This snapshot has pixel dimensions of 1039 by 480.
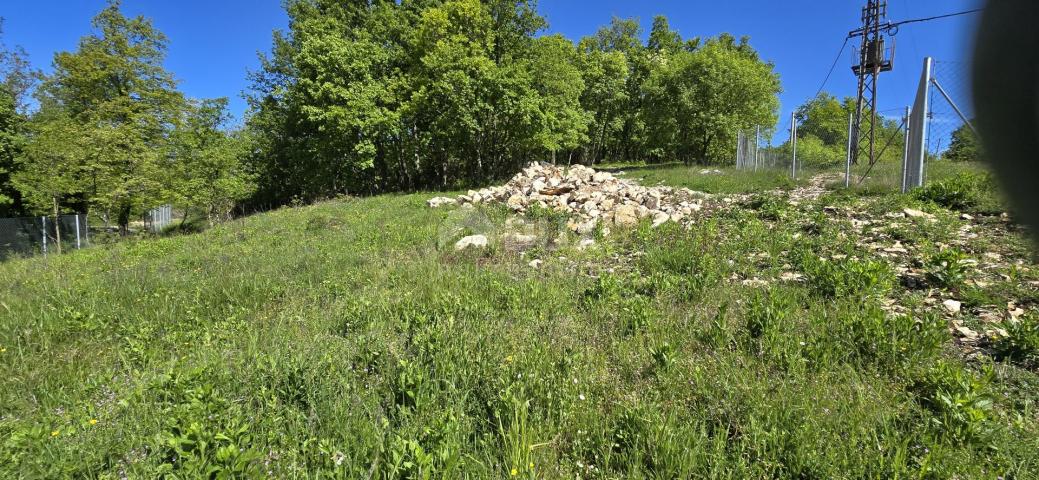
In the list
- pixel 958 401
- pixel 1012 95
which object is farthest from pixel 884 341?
pixel 1012 95

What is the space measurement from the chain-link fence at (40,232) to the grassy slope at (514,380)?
18.2m

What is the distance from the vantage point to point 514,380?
110 inches

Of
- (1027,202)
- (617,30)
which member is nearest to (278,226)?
(1027,202)

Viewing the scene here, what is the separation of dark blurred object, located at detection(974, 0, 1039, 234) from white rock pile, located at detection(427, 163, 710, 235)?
725 centimetres

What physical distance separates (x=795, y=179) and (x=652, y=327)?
1213cm

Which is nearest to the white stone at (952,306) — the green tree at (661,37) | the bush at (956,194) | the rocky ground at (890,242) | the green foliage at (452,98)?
the rocky ground at (890,242)

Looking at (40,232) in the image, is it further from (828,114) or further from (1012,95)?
(828,114)

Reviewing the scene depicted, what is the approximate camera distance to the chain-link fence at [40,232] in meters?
17.7

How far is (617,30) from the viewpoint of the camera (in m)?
35.7

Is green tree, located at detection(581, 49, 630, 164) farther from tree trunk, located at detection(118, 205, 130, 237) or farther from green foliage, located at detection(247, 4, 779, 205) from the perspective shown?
tree trunk, located at detection(118, 205, 130, 237)

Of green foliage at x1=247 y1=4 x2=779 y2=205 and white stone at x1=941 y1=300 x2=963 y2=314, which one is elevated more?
green foliage at x1=247 y1=4 x2=779 y2=205

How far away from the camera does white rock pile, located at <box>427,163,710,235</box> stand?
8.55 metres

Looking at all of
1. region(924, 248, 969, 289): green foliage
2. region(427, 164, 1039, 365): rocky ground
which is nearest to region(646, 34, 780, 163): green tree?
region(427, 164, 1039, 365): rocky ground

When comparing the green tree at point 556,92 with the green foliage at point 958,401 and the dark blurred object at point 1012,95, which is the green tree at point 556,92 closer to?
the green foliage at point 958,401
